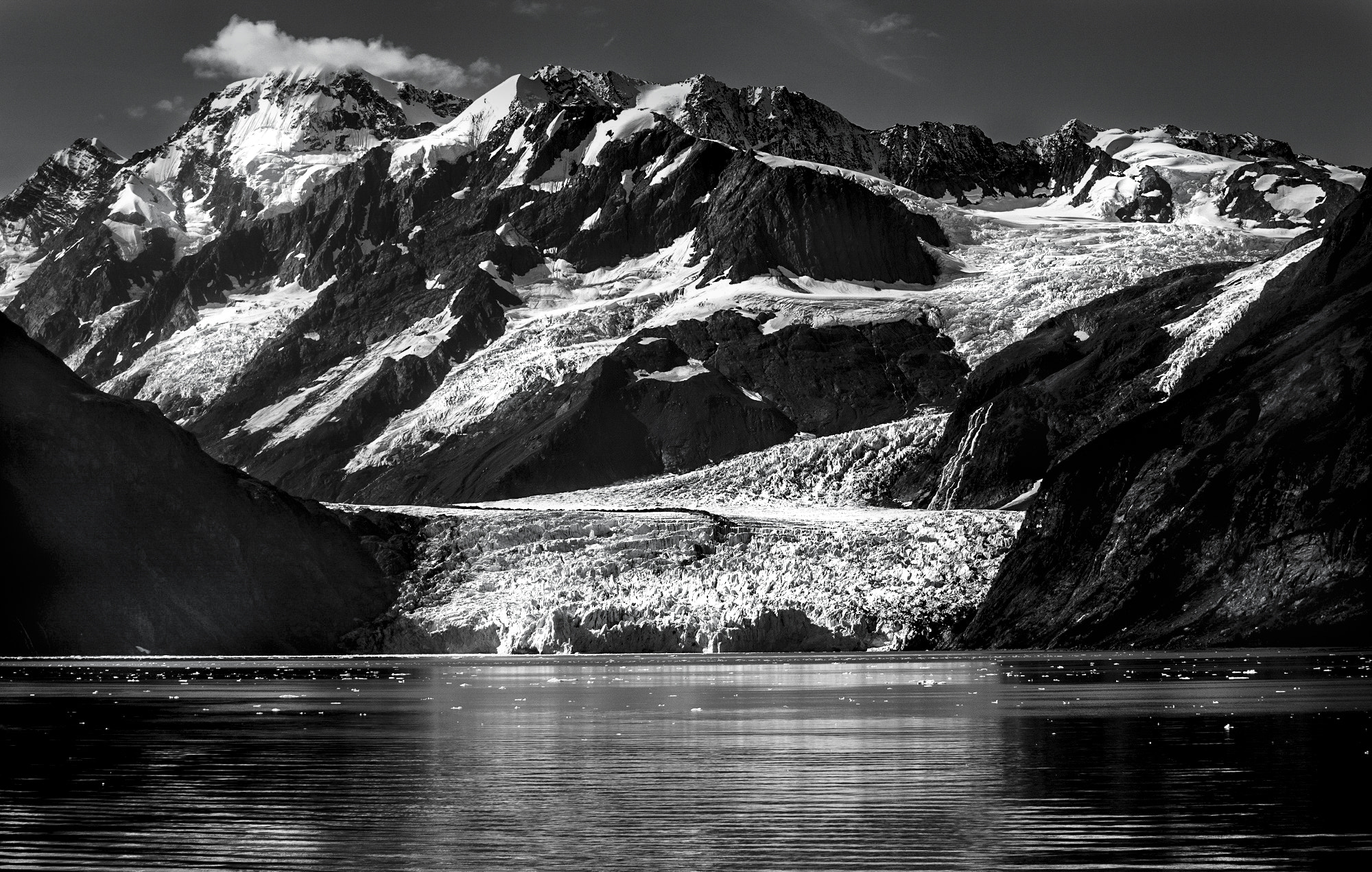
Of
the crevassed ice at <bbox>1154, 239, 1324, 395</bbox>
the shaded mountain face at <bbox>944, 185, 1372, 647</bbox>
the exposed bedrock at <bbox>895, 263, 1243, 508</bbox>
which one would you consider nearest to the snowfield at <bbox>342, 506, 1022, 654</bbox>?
the shaded mountain face at <bbox>944, 185, 1372, 647</bbox>

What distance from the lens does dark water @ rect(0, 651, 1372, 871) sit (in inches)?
808

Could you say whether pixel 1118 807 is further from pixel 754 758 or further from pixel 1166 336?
pixel 1166 336

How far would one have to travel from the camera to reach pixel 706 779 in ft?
92.3

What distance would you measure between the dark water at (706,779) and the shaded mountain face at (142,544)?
50142 mm

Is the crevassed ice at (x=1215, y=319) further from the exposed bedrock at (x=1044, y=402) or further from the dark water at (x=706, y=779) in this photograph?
the dark water at (x=706, y=779)

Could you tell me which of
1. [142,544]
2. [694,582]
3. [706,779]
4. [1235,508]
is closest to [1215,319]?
[1235,508]

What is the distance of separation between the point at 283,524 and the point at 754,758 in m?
95.8

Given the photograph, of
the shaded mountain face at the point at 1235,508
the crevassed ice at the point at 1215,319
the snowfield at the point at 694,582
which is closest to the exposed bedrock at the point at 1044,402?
the crevassed ice at the point at 1215,319

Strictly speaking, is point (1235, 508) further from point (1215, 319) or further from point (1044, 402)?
point (1215, 319)

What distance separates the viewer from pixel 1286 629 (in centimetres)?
8612

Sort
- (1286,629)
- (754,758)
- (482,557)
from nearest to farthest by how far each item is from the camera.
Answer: (754,758), (1286,629), (482,557)

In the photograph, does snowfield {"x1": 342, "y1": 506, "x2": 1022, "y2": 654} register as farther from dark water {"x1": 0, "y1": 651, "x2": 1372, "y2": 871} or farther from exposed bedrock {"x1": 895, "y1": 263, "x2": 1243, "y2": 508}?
dark water {"x1": 0, "y1": 651, "x2": 1372, "y2": 871}

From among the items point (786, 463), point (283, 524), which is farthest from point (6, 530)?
point (786, 463)

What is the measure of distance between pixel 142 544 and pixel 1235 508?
2610 inches
